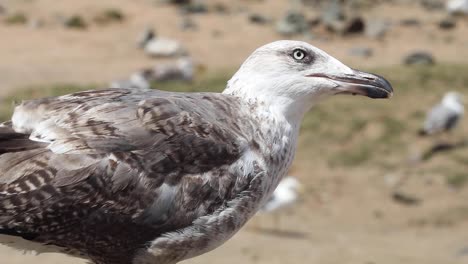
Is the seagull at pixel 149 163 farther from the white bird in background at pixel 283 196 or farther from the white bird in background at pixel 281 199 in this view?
the white bird in background at pixel 283 196

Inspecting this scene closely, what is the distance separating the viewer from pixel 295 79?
4.92 meters

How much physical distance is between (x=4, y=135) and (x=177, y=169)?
2.72 feet

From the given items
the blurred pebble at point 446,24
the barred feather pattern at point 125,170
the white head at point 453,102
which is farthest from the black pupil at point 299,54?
the blurred pebble at point 446,24

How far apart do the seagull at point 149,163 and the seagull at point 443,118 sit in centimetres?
781

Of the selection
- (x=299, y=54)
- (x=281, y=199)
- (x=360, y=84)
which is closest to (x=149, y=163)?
(x=299, y=54)

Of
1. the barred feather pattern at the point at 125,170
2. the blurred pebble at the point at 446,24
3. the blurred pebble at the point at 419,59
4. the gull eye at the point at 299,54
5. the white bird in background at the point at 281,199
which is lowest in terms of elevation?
the white bird in background at the point at 281,199

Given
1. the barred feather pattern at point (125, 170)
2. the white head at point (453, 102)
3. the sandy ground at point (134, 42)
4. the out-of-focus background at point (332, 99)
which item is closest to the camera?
the barred feather pattern at point (125, 170)

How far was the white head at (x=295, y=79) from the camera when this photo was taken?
491 cm

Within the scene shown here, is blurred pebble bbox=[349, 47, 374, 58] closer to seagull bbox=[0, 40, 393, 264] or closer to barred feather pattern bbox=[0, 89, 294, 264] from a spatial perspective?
seagull bbox=[0, 40, 393, 264]

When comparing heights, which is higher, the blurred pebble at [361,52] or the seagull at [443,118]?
the blurred pebble at [361,52]

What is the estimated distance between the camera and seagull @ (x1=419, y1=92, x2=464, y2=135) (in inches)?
493

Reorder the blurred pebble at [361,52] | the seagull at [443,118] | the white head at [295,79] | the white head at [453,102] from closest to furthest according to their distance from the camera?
the white head at [295,79] < the seagull at [443,118] < the white head at [453,102] < the blurred pebble at [361,52]

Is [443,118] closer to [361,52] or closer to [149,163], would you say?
[361,52]

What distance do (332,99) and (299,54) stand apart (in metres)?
8.72
